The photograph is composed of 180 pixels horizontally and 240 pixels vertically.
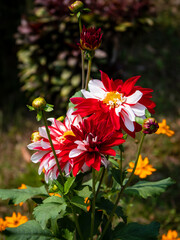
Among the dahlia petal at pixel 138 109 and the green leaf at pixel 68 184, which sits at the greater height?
the dahlia petal at pixel 138 109

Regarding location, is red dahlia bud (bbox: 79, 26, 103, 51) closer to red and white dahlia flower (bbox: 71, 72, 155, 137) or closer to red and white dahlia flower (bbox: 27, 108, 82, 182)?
red and white dahlia flower (bbox: 71, 72, 155, 137)

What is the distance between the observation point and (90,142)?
832mm

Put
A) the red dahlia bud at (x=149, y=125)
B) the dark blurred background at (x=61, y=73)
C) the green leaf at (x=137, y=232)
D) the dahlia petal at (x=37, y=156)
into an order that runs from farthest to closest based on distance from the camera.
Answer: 1. the dark blurred background at (x=61, y=73)
2. the green leaf at (x=137, y=232)
3. the dahlia petal at (x=37, y=156)
4. the red dahlia bud at (x=149, y=125)

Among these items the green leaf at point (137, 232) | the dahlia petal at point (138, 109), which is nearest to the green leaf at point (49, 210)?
the green leaf at point (137, 232)

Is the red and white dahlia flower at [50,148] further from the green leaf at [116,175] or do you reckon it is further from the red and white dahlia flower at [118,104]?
the green leaf at [116,175]

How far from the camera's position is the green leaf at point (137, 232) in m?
1.02

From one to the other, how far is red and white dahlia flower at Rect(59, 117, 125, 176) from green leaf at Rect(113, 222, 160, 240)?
0.34 m

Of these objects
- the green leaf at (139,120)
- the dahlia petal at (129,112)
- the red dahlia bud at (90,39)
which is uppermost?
the red dahlia bud at (90,39)

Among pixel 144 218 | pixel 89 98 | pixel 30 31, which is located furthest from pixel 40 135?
pixel 30 31

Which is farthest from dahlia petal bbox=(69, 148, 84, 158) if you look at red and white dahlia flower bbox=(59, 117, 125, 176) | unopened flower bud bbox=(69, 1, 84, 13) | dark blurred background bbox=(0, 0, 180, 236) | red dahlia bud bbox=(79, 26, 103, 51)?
dark blurred background bbox=(0, 0, 180, 236)

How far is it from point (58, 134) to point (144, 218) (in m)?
1.49

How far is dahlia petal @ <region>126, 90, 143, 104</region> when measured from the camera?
32.9 inches

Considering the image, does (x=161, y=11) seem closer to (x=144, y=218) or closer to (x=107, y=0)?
(x=107, y=0)

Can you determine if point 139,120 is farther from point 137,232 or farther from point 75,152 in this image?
point 137,232
